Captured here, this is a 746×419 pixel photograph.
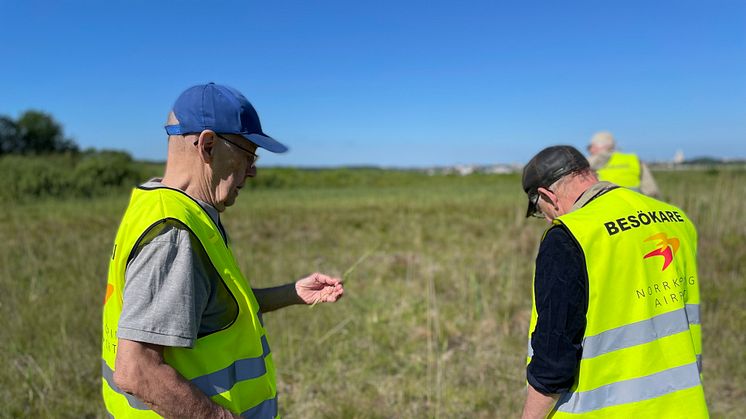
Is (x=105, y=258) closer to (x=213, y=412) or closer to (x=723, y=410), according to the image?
(x=213, y=412)

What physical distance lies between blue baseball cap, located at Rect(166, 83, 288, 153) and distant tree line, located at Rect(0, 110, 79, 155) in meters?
35.5

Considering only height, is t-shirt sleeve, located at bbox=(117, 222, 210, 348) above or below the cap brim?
below

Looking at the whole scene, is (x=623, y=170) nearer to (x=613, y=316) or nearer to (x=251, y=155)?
(x=613, y=316)

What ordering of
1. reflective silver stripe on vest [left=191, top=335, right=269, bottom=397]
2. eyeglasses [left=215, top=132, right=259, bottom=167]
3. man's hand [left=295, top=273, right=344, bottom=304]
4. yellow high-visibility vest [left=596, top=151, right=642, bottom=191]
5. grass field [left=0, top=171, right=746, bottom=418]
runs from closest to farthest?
reflective silver stripe on vest [left=191, top=335, right=269, bottom=397] < eyeglasses [left=215, top=132, right=259, bottom=167] < man's hand [left=295, top=273, right=344, bottom=304] < grass field [left=0, top=171, right=746, bottom=418] < yellow high-visibility vest [left=596, top=151, right=642, bottom=191]

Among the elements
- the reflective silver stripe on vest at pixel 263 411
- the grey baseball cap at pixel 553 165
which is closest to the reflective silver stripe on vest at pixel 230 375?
the reflective silver stripe on vest at pixel 263 411

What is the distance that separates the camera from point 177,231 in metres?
1.19

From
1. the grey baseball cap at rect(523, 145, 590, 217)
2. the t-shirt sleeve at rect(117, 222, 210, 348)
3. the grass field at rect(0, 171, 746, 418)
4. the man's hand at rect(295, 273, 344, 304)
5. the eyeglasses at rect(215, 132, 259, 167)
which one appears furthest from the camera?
the grass field at rect(0, 171, 746, 418)

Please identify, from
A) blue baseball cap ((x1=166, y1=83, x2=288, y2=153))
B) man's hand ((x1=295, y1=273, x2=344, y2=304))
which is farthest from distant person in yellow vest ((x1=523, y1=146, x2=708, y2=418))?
blue baseball cap ((x1=166, y1=83, x2=288, y2=153))

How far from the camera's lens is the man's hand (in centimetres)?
195

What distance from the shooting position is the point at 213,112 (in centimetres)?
137

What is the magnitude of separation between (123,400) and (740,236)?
900cm

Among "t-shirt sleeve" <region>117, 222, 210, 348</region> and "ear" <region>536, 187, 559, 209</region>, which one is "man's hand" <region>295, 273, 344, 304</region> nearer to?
"t-shirt sleeve" <region>117, 222, 210, 348</region>

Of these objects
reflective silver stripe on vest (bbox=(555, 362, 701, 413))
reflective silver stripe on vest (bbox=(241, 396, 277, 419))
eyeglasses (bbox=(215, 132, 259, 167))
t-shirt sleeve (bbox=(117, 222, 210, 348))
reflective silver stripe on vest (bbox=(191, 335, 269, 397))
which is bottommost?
reflective silver stripe on vest (bbox=(241, 396, 277, 419))

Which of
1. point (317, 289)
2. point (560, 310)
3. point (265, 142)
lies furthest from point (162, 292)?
point (560, 310)
